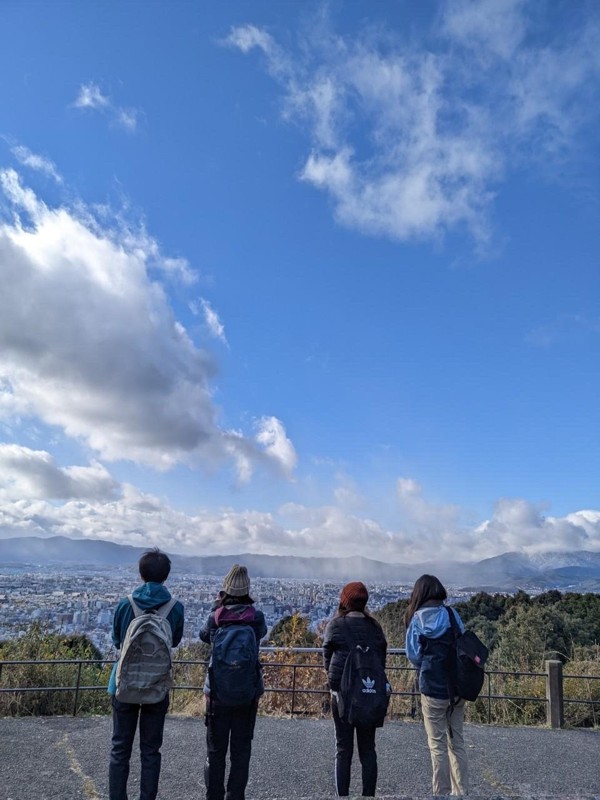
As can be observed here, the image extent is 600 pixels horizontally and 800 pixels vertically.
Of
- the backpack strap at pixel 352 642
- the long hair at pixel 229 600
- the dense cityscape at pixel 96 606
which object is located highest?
the long hair at pixel 229 600

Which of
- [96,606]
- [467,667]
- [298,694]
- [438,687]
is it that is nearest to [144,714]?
[438,687]

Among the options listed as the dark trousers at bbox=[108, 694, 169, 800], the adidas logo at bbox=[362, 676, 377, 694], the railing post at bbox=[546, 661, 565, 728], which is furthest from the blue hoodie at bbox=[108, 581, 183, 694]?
the railing post at bbox=[546, 661, 565, 728]

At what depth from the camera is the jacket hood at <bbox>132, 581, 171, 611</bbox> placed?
4.03 metres

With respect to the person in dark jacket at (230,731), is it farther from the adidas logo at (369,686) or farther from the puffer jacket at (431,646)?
the puffer jacket at (431,646)

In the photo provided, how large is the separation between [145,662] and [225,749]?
87cm

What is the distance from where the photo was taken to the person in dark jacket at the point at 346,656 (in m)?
4.23

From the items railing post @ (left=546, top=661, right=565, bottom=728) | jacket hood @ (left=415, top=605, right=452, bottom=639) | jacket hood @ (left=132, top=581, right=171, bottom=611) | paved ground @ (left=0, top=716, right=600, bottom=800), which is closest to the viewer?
jacket hood @ (left=132, top=581, right=171, bottom=611)

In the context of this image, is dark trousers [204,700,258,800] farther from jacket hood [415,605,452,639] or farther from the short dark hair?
jacket hood [415,605,452,639]

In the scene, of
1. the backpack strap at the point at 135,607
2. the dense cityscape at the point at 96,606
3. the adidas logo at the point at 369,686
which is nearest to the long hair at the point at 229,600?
the dense cityscape at the point at 96,606

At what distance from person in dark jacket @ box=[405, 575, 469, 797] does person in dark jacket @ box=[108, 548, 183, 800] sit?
1.85 meters

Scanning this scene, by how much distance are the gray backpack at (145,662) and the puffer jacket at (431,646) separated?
6.18ft

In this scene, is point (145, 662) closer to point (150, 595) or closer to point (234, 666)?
point (150, 595)

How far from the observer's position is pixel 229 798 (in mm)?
4012

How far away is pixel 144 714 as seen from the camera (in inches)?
154
